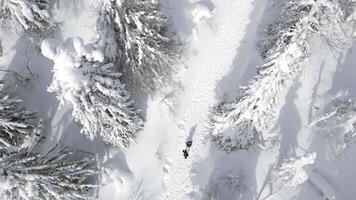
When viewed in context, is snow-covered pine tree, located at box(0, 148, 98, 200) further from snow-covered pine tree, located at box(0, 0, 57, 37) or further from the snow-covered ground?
snow-covered pine tree, located at box(0, 0, 57, 37)

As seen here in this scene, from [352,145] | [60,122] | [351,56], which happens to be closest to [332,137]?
[352,145]

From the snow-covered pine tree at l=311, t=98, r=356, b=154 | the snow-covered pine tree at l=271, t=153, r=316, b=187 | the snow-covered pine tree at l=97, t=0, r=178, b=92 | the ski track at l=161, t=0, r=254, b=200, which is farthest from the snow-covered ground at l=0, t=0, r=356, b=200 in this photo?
the snow-covered pine tree at l=97, t=0, r=178, b=92

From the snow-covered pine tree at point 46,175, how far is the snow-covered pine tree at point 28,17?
Answer: 6504 millimetres

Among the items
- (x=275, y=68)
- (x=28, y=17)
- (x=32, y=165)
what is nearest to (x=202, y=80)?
(x=275, y=68)

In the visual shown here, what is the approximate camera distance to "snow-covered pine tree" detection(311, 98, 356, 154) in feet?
71.6

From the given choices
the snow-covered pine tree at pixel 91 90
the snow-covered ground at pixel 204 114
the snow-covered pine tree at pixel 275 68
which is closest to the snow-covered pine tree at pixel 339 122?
the snow-covered ground at pixel 204 114

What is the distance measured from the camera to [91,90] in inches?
747

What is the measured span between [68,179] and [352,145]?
1568 centimetres

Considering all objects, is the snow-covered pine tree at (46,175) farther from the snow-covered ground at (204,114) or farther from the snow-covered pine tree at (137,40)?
the snow-covered pine tree at (137,40)

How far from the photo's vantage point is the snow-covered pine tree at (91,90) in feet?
58.4

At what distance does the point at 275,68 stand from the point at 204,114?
669 cm

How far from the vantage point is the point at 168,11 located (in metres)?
25.3

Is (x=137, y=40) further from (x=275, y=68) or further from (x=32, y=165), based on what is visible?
(x=32, y=165)

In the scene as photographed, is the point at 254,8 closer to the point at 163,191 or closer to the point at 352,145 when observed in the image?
the point at 352,145
